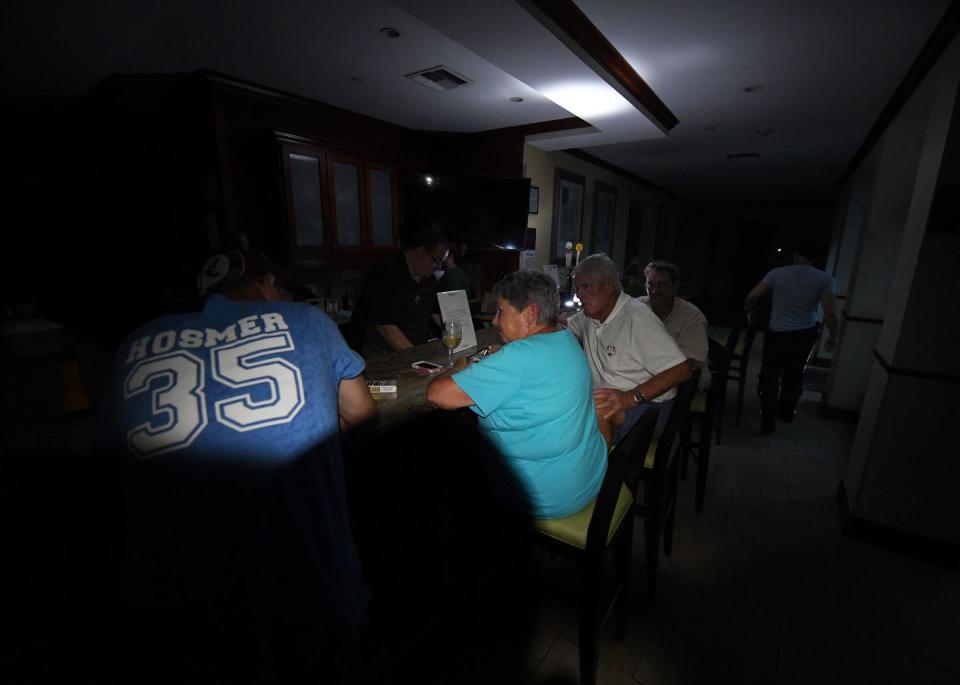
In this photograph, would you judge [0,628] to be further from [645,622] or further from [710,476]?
[710,476]

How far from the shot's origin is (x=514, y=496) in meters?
1.39

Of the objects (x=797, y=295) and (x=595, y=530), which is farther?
(x=797, y=295)

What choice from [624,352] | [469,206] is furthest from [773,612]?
[469,206]

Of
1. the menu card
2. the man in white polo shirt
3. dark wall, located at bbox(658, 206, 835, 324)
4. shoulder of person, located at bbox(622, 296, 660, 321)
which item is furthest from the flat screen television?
dark wall, located at bbox(658, 206, 835, 324)

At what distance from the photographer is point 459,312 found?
221 cm

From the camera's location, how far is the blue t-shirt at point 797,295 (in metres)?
3.39

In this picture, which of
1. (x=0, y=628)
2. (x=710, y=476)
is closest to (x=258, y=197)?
(x=0, y=628)

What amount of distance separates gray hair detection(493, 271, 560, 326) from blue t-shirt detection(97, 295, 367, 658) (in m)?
0.71

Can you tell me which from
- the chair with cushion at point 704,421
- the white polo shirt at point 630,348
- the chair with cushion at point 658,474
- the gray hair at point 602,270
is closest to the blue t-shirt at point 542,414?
the chair with cushion at point 658,474

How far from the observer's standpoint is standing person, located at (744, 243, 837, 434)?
3410 mm

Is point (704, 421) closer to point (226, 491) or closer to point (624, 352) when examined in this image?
point (624, 352)

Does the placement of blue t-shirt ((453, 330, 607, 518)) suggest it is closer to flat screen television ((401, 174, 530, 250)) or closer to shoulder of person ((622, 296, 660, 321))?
shoulder of person ((622, 296, 660, 321))

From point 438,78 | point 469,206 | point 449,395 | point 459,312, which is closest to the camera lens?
point 449,395

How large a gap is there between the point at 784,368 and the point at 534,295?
3302mm
